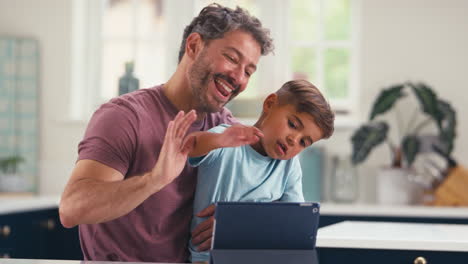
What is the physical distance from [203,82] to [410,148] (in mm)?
2713

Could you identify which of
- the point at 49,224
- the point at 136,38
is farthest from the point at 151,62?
the point at 49,224

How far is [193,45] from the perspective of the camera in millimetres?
2170

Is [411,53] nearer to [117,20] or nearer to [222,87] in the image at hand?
[117,20]

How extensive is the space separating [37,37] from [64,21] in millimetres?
208

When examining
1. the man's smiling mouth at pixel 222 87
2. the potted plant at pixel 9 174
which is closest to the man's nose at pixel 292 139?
the man's smiling mouth at pixel 222 87

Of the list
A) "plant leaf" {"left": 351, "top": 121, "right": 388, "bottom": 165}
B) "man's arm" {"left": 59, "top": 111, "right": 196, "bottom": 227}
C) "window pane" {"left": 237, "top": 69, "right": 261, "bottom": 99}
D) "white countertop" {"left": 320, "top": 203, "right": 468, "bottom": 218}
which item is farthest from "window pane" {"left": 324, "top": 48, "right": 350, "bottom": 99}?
"man's arm" {"left": 59, "top": 111, "right": 196, "bottom": 227}

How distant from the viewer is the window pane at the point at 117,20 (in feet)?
17.2

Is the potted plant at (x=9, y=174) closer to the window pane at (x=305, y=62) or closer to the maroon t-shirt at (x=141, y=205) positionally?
the window pane at (x=305, y=62)

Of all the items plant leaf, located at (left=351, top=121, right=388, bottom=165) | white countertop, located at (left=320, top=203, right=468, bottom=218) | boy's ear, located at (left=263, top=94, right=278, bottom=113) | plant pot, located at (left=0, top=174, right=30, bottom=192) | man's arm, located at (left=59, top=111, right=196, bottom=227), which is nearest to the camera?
man's arm, located at (left=59, top=111, right=196, bottom=227)

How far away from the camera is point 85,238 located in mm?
2109

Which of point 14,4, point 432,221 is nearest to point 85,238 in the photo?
point 432,221

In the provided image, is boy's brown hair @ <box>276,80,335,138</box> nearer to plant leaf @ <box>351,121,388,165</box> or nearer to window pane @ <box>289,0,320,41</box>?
plant leaf @ <box>351,121,388,165</box>

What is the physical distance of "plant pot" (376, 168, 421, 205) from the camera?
457 centimetres

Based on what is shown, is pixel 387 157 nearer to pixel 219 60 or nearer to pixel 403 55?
pixel 403 55
